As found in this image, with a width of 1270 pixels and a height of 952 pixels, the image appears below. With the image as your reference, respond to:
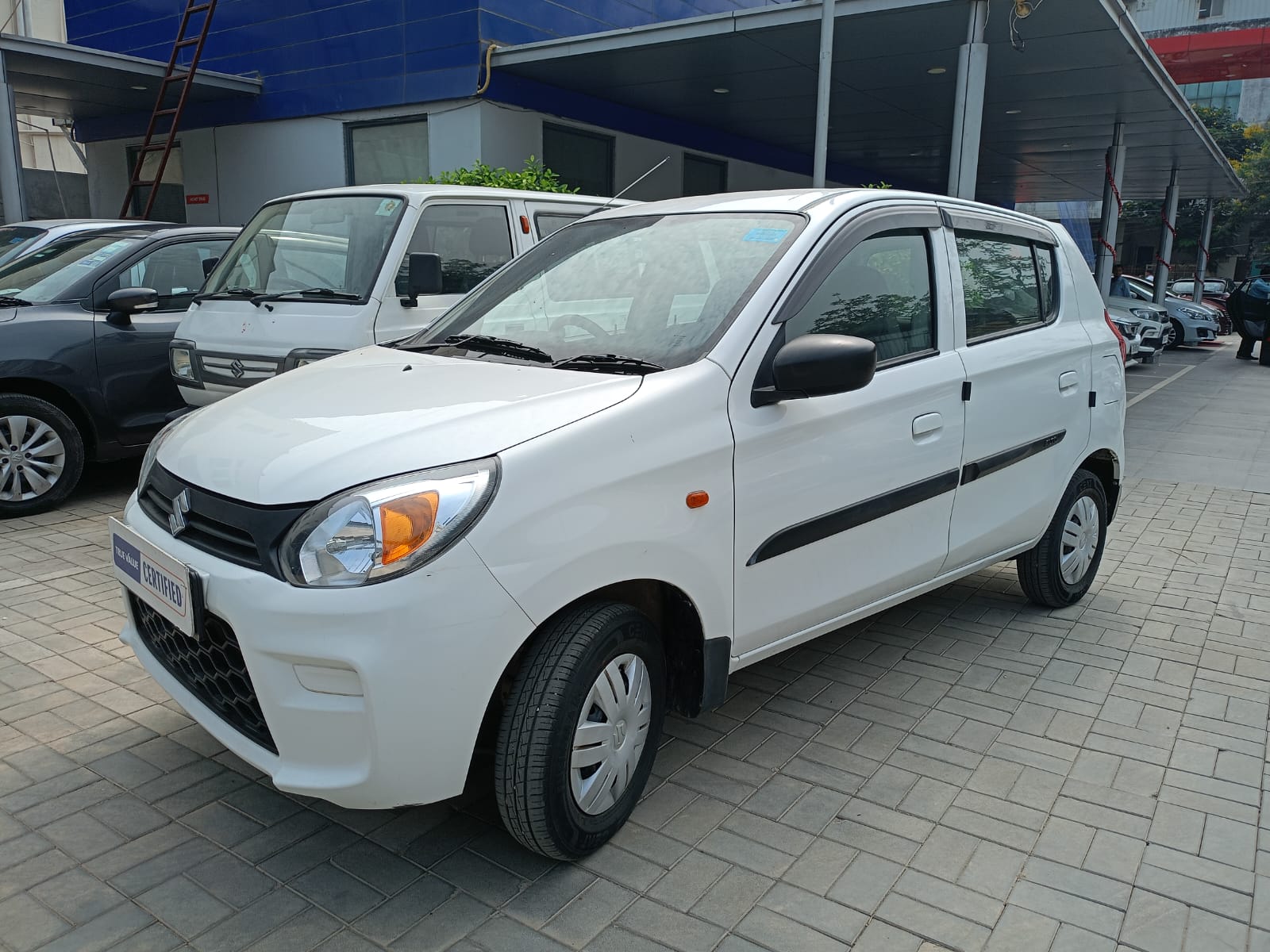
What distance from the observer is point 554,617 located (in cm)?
266

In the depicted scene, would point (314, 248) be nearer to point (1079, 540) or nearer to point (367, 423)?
point (367, 423)

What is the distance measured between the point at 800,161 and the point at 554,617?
768 inches

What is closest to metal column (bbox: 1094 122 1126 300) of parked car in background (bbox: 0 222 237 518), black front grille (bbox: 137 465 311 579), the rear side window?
the rear side window

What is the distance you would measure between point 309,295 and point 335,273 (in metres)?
0.20

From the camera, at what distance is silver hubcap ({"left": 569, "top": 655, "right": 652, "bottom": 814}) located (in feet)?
8.92

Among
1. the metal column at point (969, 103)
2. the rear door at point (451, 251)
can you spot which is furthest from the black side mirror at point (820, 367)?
the metal column at point (969, 103)

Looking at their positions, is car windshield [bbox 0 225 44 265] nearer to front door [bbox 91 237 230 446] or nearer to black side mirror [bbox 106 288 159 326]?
front door [bbox 91 237 230 446]

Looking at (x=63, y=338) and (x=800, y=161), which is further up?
(x=800, y=161)

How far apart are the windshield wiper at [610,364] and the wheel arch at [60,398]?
454 cm

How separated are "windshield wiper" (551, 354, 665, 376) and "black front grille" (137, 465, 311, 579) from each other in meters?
1.01

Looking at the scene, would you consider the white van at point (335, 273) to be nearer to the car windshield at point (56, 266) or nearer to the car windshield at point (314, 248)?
the car windshield at point (314, 248)

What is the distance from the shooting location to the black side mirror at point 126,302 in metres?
6.36

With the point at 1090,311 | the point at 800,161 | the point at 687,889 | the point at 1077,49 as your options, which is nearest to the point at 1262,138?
the point at 800,161

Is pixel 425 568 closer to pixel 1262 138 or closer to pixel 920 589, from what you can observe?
pixel 920 589
